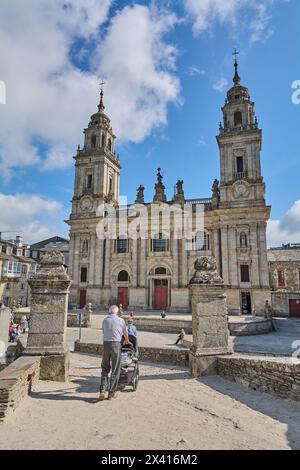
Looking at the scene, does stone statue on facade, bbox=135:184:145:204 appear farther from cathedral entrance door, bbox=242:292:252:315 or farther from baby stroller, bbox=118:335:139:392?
baby stroller, bbox=118:335:139:392

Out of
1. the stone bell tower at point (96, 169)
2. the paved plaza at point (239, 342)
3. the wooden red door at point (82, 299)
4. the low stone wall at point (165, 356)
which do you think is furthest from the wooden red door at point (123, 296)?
the low stone wall at point (165, 356)

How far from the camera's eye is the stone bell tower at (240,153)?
2967 centimetres

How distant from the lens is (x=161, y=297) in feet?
102

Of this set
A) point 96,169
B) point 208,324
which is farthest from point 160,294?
point 208,324

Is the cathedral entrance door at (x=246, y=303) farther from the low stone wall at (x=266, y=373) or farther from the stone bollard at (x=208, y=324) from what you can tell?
the low stone wall at (x=266, y=373)

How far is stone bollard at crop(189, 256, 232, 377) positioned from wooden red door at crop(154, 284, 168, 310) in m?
23.7

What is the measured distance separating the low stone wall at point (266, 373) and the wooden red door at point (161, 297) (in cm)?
2413

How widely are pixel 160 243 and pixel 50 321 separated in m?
25.6

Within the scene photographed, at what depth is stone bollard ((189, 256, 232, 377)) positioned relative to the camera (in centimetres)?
709

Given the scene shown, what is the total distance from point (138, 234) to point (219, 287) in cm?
2559

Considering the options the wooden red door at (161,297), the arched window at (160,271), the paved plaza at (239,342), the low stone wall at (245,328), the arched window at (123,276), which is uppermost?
the arched window at (160,271)
